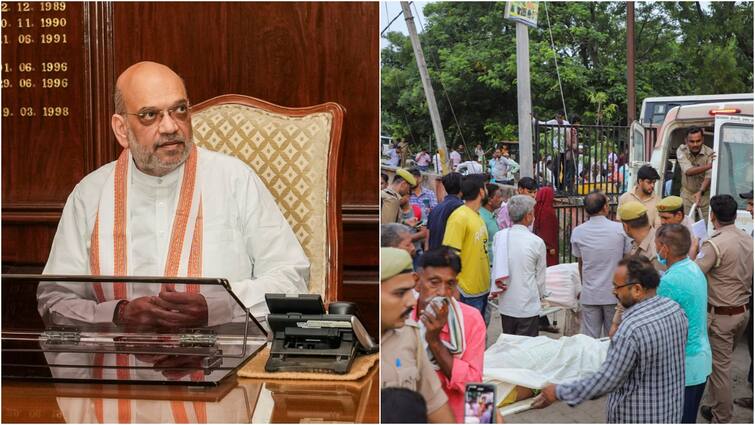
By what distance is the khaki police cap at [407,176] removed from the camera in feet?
5.95

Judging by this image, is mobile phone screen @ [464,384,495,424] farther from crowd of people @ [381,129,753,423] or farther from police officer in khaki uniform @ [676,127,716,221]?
police officer in khaki uniform @ [676,127,716,221]

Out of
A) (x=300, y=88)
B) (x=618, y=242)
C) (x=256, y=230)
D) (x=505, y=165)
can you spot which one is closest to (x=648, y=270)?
(x=618, y=242)

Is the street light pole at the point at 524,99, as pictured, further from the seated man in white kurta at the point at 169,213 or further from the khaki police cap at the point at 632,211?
the seated man in white kurta at the point at 169,213

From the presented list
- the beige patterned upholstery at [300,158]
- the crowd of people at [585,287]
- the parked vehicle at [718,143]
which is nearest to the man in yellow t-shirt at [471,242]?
the crowd of people at [585,287]

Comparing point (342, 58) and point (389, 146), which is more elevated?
point (342, 58)

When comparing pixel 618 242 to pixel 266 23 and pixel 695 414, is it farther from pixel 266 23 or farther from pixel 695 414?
pixel 266 23

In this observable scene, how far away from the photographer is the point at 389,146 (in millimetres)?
1920

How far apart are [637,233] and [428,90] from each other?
0.56m

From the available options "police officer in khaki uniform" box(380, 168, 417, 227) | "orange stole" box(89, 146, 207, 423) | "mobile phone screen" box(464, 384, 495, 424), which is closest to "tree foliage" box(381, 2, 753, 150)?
"police officer in khaki uniform" box(380, 168, 417, 227)

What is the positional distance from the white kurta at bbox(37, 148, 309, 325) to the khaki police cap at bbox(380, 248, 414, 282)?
0.63 meters

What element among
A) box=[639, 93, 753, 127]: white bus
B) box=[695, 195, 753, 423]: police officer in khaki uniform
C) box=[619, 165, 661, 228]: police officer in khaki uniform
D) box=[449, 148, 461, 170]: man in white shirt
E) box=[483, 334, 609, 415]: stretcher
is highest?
→ box=[639, 93, 753, 127]: white bus

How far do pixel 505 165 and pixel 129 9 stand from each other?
1330 mm

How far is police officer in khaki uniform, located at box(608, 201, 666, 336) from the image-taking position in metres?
1.75

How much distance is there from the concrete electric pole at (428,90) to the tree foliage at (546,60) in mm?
11
